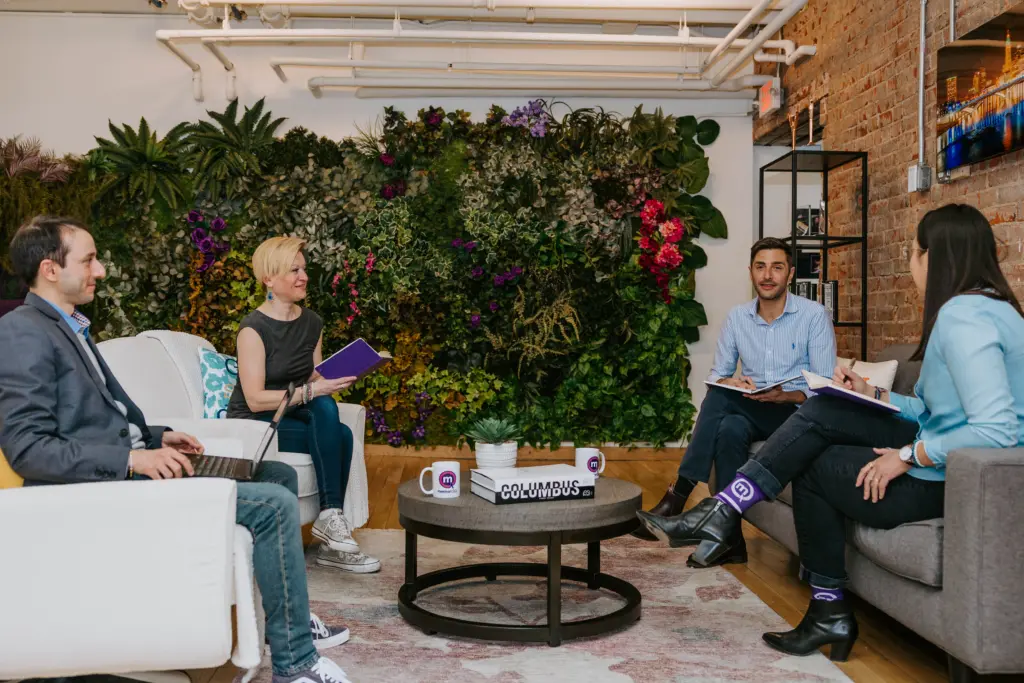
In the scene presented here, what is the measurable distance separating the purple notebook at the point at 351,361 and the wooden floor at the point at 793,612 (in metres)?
1.06

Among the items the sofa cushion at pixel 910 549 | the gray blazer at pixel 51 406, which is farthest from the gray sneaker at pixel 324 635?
the sofa cushion at pixel 910 549

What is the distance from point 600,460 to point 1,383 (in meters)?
1.78

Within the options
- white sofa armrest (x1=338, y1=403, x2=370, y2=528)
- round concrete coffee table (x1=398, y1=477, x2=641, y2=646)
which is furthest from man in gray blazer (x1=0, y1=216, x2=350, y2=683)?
white sofa armrest (x1=338, y1=403, x2=370, y2=528)

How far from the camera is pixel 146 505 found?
1847 mm

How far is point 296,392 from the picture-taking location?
339 cm

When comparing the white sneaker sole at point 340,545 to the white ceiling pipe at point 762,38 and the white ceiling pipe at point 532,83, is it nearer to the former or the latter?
the white ceiling pipe at point 762,38

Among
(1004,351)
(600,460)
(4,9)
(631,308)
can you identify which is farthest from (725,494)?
(4,9)

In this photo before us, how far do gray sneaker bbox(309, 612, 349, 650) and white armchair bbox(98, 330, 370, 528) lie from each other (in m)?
0.52

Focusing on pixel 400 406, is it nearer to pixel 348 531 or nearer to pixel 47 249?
pixel 348 531

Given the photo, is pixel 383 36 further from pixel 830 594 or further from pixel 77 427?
pixel 830 594

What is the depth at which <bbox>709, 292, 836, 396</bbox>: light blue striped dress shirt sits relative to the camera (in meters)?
3.83

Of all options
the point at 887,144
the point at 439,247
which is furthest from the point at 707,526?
the point at 439,247

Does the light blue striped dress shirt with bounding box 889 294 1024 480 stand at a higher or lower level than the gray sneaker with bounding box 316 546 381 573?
higher

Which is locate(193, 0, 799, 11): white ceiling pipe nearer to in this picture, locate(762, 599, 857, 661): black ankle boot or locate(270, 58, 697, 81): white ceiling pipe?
locate(270, 58, 697, 81): white ceiling pipe
